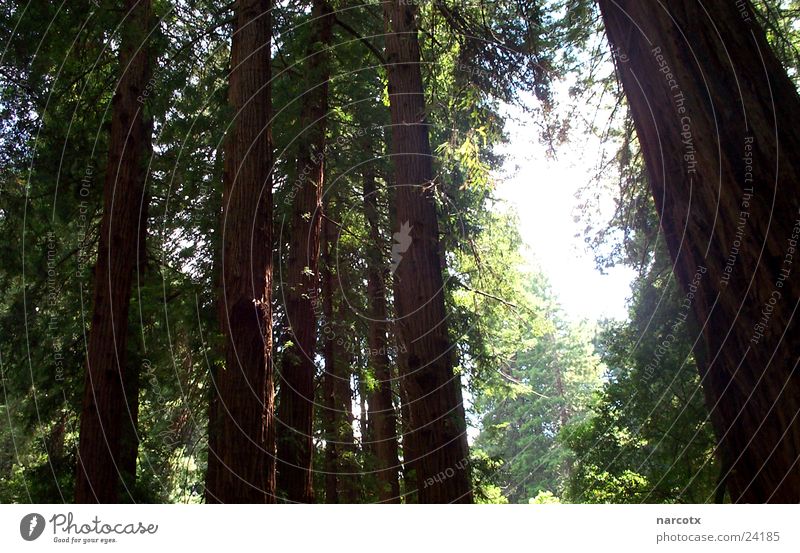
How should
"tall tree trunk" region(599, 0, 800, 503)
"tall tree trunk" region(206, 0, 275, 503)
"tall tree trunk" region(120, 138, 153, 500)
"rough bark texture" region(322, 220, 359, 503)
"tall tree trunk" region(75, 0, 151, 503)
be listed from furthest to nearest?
"rough bark texture" region(322, 220, 359, 503)
"tall tree trunk" region(120, 138, 153, 500)
"tall tree trunk" region(75, 0, 151, 503)
"tall tree trunk" region(206, 0, 275, 503)
"tall tree trunk" region(599, 0, 800, 503)

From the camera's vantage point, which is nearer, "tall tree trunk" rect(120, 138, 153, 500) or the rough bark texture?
"tall tree trunk" rect(120, 138, 153, 500)

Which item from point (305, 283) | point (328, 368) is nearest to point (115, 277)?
point (305, 283)

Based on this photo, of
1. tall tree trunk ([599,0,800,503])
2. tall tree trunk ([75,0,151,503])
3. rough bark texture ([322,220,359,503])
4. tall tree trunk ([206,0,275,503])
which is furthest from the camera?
rough bark texture ([322,220,359,503])

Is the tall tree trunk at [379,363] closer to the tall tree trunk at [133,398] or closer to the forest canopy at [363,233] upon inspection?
the forest canopy at [363,233]

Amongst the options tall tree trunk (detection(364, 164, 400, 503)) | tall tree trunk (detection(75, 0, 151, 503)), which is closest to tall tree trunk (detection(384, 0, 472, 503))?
tall tree trunk (detection(75, 0, 151, 503))

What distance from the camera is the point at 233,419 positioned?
5090 millimetres

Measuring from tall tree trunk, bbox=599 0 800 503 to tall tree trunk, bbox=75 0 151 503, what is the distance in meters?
5.93

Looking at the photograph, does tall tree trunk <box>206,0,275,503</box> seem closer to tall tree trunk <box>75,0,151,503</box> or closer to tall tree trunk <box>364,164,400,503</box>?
tall tree trunk <box>75,0,151,503</box>

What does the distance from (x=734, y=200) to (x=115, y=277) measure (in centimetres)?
645

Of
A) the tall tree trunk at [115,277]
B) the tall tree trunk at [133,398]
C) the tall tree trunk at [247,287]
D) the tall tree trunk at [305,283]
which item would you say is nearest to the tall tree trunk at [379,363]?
the tall tree trunk at [305,283]

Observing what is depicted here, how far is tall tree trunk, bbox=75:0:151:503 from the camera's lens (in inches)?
263

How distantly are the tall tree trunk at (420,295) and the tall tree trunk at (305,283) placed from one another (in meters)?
1.83

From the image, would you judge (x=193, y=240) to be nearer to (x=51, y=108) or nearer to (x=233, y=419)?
(x=51, y=108)
